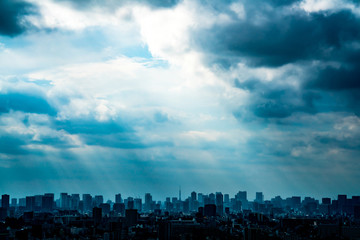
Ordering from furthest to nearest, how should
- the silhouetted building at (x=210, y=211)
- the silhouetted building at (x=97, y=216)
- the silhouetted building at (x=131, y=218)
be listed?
the silhouetted building at (x=210, y=211) < the silhouetted building at (x=97, y=216) < the silhouetted building at (x=131, y=218)

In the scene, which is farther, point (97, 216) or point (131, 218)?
point (97, 216)

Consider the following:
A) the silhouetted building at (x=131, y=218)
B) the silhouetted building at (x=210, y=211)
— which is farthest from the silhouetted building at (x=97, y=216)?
the silhouetted building at (x=210, y=211)

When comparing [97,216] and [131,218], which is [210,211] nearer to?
[131,218]

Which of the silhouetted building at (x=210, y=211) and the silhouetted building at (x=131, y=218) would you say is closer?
the silhouetted building at (x=131, y=218)

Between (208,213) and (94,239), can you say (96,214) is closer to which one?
(208,213)

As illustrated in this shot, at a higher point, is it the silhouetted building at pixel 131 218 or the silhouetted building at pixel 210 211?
the silhouetted building at pixel 210 211

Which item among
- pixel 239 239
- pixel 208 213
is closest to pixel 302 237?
pixel 239 239

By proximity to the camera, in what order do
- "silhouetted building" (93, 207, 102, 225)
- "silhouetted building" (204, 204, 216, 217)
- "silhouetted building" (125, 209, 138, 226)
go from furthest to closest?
"silhouetted building" (204, 204, 216, 217), "silhouetted building" (93, 207, 102, 225), "silhouetted building" (125, 209, 138, 226)

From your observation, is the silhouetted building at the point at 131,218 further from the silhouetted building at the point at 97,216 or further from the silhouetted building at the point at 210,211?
the silhouetted building at the point at 210,211

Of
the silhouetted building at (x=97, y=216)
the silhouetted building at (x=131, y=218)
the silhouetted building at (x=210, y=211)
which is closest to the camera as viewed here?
→ the silhouetted building at (x=131, y=218)

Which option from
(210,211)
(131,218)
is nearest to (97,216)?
(131,218)

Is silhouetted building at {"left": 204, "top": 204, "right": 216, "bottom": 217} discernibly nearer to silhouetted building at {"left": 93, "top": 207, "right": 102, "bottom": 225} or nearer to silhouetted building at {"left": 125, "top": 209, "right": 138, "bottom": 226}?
silhouetted building at {"left": 125, "top": 209, "right": 138, "bottom": 226}

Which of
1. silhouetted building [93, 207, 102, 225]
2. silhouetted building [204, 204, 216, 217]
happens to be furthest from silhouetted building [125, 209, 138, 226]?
silhouetted building [204, 204, 216, 217]
